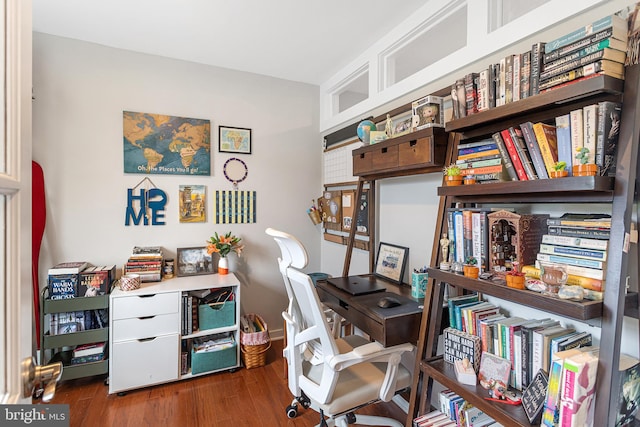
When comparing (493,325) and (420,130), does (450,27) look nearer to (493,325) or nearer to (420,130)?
(420,130)

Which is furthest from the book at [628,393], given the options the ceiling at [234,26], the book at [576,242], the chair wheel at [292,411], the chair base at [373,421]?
the ceiling at [234,26]

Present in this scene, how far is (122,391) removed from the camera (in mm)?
2162

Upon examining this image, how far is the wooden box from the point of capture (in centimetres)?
118

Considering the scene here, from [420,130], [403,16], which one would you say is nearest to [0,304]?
[420,130]

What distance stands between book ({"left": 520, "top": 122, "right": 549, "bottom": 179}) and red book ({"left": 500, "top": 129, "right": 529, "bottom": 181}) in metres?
0.04

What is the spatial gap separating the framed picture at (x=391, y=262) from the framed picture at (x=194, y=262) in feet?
4.79

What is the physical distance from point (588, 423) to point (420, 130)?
126 centimetres

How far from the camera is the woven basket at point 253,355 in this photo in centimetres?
252

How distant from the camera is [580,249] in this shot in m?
1.00

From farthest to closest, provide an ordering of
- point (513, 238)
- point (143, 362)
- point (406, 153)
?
point (143, 362) < point (406, 153) < point (513, 238)

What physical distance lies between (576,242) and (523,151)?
36 cm

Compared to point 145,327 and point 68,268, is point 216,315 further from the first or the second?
point 68,268

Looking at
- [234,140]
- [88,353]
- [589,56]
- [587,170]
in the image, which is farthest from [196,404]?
[589,56]

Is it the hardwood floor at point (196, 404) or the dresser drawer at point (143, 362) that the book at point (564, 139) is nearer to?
the hardwood floor at point (196, 404)
